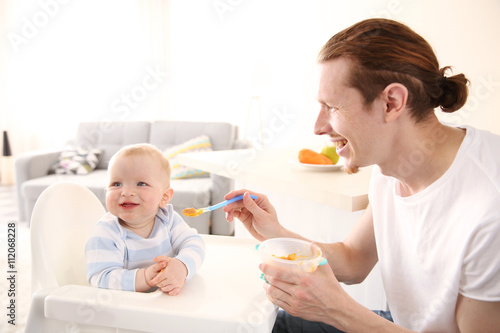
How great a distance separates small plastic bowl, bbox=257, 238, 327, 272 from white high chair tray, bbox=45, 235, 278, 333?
0.08 m

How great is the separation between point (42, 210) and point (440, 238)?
33.9 inches

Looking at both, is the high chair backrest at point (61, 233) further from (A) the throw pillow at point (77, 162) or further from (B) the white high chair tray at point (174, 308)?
(A) the throw pillow at point (77, 162)

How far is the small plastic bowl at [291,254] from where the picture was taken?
2.51 ft

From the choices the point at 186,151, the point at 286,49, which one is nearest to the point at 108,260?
the point at 186,151

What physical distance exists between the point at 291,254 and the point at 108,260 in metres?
0.39

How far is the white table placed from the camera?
117cm

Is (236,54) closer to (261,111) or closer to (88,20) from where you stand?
(261,111)

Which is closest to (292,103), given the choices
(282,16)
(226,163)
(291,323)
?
(282,16)

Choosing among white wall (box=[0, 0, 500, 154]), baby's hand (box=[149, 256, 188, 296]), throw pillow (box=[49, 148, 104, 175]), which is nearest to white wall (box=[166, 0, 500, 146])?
white wall (box=[0, 0, 500, 154])

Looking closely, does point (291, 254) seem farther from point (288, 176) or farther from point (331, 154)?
point (331, 154)

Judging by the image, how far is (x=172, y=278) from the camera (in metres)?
0.79

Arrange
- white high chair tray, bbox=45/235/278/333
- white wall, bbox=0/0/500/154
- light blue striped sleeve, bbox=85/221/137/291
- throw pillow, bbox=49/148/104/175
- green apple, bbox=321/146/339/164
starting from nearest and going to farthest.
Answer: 1. white high chair tray, bbox=45/235/278/333
2. light blue striped sleeve, bbox=85/221/137/291
3. green apple, bbox=321/146/339/164
4. throw pillow, bbox=49/148/104/175
5. white wall, bbox=0/0/500/154

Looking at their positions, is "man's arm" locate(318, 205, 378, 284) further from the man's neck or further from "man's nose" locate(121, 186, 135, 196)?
"man's nose" locate(121, 186, 135, 196)

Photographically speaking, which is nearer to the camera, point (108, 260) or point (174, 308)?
point (174, 308)
